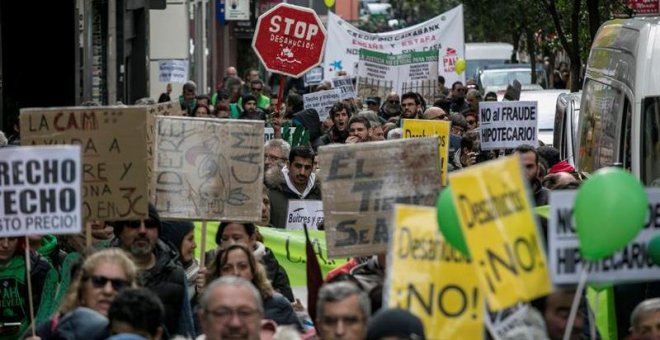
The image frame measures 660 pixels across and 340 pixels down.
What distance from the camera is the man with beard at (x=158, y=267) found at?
9797mm

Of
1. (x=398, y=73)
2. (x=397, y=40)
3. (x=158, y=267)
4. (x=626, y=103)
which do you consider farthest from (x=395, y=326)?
(x=397, y=40)

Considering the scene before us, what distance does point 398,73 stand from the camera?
27.1 m

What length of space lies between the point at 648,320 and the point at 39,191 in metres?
2.84

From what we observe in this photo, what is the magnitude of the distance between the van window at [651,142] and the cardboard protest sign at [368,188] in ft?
7.23

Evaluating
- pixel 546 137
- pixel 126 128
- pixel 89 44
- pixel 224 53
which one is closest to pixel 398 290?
pixel 126 128

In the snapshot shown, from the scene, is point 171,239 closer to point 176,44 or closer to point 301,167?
point 301,167

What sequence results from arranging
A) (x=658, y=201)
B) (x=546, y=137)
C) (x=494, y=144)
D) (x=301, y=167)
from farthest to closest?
(x=546, y=137), (x=494, y=144), (x=301, y=167), (x=658, y=201)

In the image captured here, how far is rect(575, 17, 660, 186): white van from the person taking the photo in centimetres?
1188

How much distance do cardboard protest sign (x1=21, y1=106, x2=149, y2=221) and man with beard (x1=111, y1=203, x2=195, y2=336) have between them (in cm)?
11

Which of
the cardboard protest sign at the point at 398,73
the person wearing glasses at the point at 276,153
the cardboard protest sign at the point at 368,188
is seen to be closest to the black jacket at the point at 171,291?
the cardboard protest sign at the point at 368,188

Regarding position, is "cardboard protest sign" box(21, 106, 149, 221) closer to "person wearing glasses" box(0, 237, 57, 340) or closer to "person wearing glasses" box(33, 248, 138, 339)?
"person wearing glasses" box(0, 237, 57, 340)

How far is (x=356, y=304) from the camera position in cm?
783

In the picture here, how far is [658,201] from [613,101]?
4755mm

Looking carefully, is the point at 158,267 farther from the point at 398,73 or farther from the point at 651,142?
the point at 398,73
